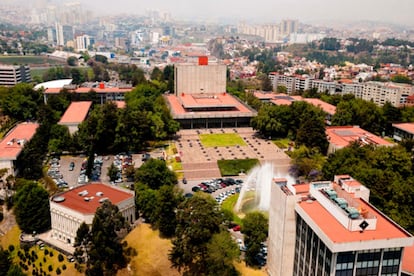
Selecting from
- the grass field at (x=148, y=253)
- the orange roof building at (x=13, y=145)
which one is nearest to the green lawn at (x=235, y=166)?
the grass field at (x=148, y=253)

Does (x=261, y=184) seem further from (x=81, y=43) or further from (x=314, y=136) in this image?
(x=81, y=43)

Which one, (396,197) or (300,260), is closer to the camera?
(300,260)

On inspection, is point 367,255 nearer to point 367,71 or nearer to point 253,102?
point 253,102

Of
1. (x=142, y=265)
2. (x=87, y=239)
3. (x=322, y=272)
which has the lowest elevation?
(x=142, y=265)

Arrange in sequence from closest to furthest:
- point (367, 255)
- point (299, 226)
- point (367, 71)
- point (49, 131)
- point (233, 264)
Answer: point (367, 255)
point (299, 226)
point (233, 264)
point (49, 131)
point (367, 71)

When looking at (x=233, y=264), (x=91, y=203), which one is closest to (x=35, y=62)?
(x=91, y=203)
